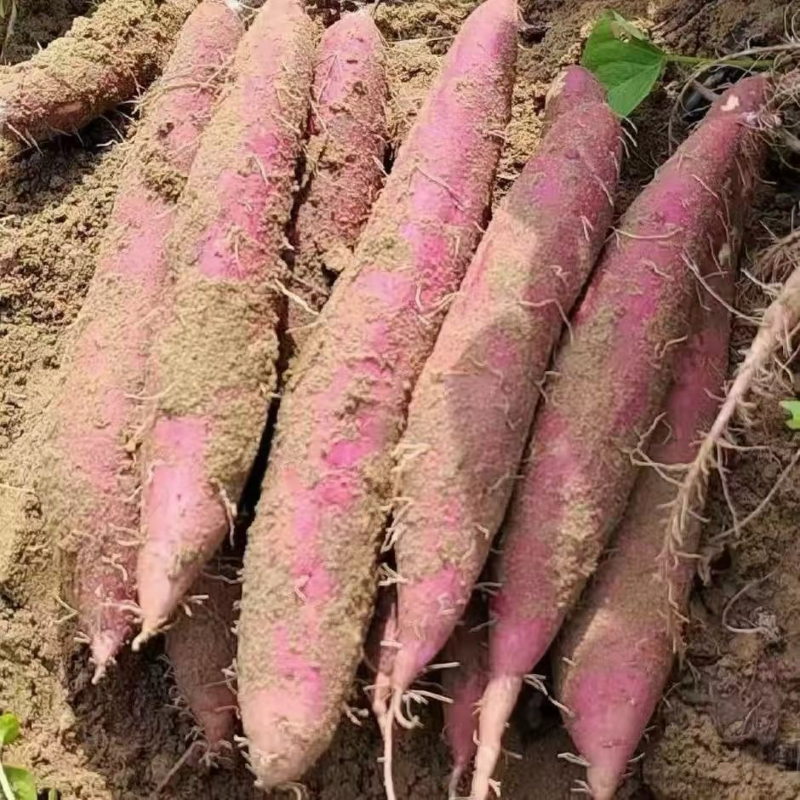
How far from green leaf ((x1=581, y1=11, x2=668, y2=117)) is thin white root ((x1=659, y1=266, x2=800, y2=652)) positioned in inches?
17.3

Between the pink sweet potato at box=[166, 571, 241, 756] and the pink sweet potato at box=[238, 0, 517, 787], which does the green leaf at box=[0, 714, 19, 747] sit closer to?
the pink sweet potato at box=[166, 571, 241, 756]

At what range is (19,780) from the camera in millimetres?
1400

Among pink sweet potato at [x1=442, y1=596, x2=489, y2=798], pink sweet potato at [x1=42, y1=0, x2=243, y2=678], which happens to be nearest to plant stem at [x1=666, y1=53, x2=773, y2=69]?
pink sweet potato at [x1=42, y1=0, x2=243, y2=678]

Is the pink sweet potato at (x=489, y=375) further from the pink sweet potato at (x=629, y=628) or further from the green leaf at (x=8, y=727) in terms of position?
the green leaf at (x=8, y=727)

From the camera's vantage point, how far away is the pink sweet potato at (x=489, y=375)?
1296mm

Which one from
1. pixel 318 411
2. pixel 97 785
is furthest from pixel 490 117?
pixel 97 785

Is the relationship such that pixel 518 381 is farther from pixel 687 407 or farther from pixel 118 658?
pixel 118 658

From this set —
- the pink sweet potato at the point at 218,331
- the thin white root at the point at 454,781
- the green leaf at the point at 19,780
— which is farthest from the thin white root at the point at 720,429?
the green leaf at the point at 19,780

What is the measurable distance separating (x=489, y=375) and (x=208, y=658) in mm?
530

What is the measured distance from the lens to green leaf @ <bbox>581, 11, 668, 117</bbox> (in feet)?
5.43

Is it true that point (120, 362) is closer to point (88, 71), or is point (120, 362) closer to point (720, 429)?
point (88, 71)

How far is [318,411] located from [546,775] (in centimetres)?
57

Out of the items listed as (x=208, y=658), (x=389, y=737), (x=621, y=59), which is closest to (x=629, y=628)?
(x=389, y=737)

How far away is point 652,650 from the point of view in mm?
1307
